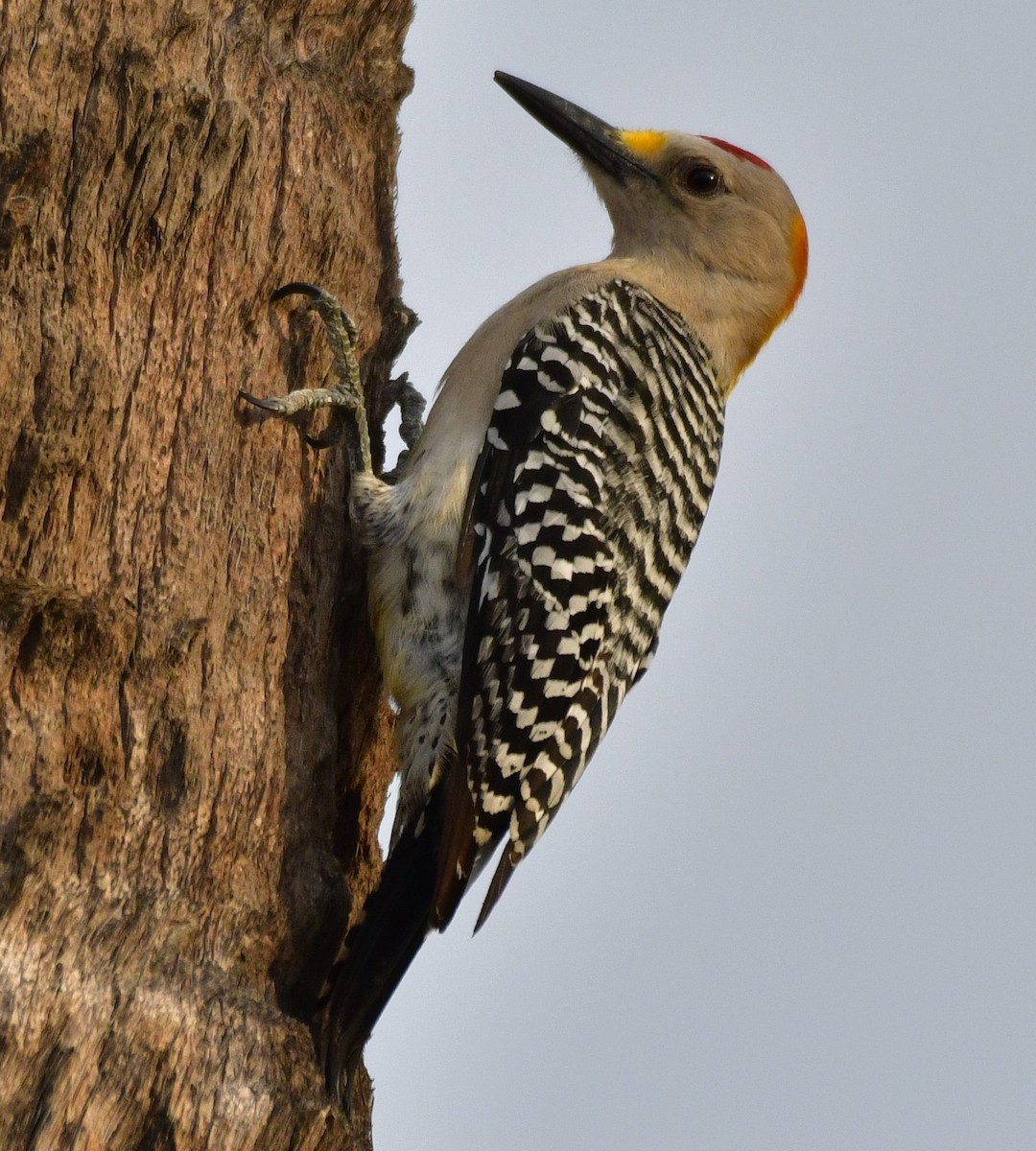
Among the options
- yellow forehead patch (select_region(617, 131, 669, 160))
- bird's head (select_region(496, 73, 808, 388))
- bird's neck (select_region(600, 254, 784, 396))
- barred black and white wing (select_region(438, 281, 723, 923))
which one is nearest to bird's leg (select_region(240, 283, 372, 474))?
barred black and white wing (select_region(438, 281, 723, 923))

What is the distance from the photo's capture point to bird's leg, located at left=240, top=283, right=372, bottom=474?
396cm

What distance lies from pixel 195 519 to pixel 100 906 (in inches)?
35.3

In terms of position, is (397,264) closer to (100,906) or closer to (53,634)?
(53,634)

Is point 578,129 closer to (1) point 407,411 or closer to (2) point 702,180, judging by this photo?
(2) point 702,180

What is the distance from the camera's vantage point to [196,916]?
3.32 meters

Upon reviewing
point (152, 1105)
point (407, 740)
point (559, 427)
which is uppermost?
point (559, 427)

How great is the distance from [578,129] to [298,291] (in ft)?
5.79

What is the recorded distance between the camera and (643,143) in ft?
17.7

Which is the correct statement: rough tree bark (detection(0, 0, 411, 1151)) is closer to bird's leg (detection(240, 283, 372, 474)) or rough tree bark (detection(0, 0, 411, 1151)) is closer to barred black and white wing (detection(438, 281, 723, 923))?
bird's leg (detection(240, 283, 372, 474))

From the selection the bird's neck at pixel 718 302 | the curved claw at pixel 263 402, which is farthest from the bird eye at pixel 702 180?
the curved claw at pixel 263 402

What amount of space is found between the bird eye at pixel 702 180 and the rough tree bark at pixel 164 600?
1.64 metres

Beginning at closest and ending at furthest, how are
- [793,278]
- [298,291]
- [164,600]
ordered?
1. [164,600]
2. [298,291]
3. [793,278]

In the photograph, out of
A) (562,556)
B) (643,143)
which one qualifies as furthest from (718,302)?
(562,556)

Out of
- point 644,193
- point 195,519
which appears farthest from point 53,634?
point 644,193
